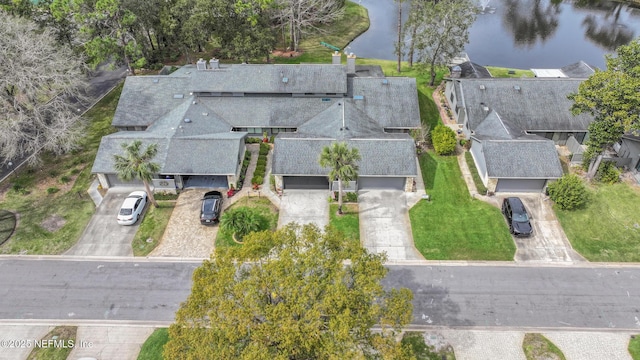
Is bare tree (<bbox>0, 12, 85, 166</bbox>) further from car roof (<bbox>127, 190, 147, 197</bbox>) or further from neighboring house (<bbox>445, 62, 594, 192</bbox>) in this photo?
neighboring house (<bbox>445, 62, 594, 192</bbox>)

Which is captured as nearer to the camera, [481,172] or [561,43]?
[481,172]

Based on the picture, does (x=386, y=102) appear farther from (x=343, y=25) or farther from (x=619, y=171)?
(x=343, y=25)

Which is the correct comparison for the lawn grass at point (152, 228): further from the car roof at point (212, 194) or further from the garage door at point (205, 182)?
the car roof at point (212, 194)

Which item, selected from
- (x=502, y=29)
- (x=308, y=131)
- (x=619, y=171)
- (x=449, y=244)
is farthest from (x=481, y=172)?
(x=502, y=29)

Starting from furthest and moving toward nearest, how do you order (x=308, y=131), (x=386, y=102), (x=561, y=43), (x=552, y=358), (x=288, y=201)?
1. (x=561, y=43)
2. (x=386, y=102)
3. (x=308, y=131)
4. (x=288, y=201)
5. (x=552, y=358)

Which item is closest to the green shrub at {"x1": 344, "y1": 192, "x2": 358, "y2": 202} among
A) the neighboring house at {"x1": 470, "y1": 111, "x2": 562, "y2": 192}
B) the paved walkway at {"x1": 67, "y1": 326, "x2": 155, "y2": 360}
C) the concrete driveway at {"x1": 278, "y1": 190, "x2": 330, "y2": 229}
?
the concrete driveway at {"x1": 278, "y1": 190, "x2": 330, "y2": 229}

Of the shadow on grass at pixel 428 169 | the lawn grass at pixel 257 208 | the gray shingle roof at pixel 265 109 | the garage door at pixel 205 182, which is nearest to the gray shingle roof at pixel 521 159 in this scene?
the shadow on grass at pixel 428 169

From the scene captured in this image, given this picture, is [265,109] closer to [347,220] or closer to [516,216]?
[347,220]
